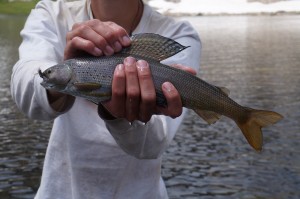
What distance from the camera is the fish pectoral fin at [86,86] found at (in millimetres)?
2225

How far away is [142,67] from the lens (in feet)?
7.32

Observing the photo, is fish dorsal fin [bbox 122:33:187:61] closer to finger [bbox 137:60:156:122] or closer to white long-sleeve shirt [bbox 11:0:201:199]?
finger [bbox 137:60:156:122]

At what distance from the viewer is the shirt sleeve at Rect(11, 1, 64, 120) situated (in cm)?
247

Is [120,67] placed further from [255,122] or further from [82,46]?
[255,122]

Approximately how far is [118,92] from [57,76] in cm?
25

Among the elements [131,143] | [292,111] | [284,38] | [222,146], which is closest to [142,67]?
[131,143]

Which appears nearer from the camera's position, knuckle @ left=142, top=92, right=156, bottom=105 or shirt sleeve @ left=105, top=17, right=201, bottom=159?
knuckle @ left=142, top=92, right=156, bottom=105

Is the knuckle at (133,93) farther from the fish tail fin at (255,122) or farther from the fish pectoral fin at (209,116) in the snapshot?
the fish tail fin at (255,122)

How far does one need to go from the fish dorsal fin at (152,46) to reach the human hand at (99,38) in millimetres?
32

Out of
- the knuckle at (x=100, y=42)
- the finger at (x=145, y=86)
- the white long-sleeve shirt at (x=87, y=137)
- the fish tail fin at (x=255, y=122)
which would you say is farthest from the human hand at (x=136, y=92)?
the fish tail fin at (x=255, y=122)

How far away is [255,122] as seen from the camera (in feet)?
8.34

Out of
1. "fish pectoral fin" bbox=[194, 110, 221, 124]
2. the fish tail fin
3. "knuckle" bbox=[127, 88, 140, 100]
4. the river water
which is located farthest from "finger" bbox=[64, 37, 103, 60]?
the river water

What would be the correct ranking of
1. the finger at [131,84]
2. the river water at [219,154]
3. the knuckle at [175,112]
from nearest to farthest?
the finger at [131,84], the knuckle at [175,112], the river water at [219,154]

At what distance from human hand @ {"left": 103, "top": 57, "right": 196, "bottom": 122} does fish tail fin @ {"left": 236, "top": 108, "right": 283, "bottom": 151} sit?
36cm
